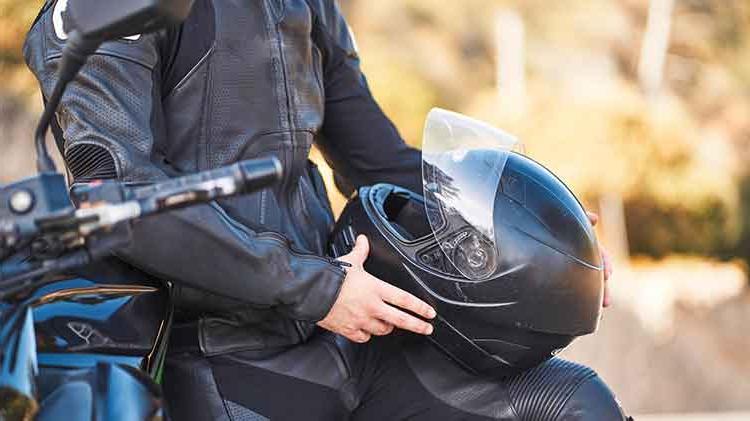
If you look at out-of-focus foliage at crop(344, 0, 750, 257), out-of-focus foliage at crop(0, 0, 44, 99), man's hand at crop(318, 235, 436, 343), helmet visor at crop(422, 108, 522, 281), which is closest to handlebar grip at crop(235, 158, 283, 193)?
man's hand at crop(318, 235, 436, 343)

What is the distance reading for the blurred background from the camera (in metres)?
12.7

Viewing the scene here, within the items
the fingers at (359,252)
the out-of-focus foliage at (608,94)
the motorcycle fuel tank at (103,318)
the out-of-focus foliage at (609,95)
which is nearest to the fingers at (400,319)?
the fingers at (359,252)

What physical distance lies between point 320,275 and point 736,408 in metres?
Result: 11.6

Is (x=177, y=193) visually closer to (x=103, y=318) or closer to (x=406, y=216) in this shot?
(x=103, y=318)

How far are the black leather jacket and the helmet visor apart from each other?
22cm

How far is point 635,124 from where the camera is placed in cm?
1461

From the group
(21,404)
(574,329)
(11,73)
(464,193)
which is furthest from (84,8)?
(11,73)

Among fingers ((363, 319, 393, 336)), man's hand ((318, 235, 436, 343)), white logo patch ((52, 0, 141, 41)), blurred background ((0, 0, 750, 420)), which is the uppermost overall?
white logo patch ((52, 0, 141, 41))

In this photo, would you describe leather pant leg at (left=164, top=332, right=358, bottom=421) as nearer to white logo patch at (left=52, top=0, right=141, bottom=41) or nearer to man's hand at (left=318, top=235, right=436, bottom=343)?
man's hand at (left=318, top=235, right=436, bottom=343)

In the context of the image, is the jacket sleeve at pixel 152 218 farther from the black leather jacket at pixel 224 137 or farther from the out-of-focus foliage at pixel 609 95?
the out-of-focus foliage at pixel 609 95

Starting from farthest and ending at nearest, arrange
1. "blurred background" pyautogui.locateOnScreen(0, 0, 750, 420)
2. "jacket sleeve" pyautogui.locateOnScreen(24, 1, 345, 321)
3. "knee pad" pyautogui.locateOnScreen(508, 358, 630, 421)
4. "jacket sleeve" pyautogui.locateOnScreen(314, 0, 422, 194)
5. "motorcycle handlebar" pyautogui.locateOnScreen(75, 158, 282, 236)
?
1. "blurred background" pyautogui.locateOnScreen(0, 0, 750, 420)
2. "jacket sleeve" pyautogui.locateOnScreen(314, 0, 422, 194)
3. "knee pad" pyautogui.locateOnScreen(508, 358, 630, 421)
4. "jacket sleeve" pyautogui.locateOnScreen(24, 1, 345, 321)
5. "motorcycle handlebar" pyautogui.locateOnScreen(75, 158, 282, 236)

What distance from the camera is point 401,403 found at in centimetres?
234

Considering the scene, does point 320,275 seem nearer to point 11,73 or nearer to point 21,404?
point 21,404

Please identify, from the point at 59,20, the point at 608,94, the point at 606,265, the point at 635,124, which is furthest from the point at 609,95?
the point at 59,20
